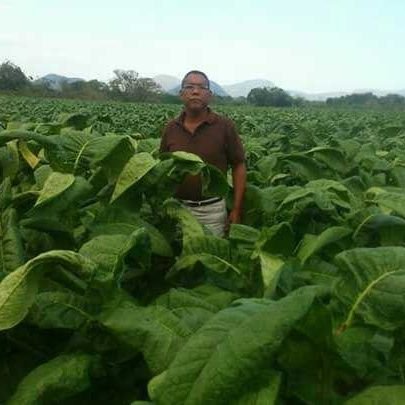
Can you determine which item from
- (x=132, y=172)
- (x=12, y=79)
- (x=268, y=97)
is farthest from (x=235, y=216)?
(x=268, y=97)

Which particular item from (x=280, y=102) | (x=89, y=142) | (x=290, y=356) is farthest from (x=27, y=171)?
(x=280, y=102)

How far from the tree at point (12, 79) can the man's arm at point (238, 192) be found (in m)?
57.5

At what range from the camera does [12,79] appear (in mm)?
58531

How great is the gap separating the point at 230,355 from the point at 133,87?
66.3 meters

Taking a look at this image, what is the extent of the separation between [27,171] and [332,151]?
1.80m

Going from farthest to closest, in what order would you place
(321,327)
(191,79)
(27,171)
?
(191,79) → (27,171) → (321,327)

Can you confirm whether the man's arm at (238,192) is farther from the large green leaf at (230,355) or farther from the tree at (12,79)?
the tree at (12,79)

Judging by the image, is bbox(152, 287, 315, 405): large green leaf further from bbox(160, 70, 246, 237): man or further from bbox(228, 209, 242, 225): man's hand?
bbox(160, 70, 246, 237): man

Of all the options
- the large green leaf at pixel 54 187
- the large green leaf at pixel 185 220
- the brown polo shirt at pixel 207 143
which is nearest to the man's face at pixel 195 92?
the brown polo shirt at pixel 207 143

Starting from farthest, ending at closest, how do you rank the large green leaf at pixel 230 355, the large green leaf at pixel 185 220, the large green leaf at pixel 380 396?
the large green leaf at pixel 185 220, the large green leaf at pixel 380 396, the large green leaf at pixel 230 355

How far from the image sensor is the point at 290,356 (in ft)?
4.52

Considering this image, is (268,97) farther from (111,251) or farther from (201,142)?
(111,251)

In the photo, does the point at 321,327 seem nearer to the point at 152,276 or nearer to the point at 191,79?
the point at 152,276

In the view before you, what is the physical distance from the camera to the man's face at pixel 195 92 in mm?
3551
